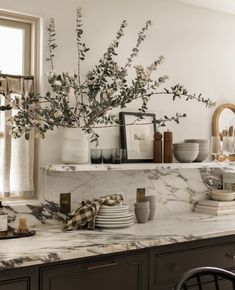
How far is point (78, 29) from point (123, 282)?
1.62 meters

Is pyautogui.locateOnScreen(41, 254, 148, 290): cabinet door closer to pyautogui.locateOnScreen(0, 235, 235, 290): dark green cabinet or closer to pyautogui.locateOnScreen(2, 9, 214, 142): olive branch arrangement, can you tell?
pyautogui.locateOnScreen(0, 235, 235, 290): dark green cabinet

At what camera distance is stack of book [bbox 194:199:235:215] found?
3.28 meters

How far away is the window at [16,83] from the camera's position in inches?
104

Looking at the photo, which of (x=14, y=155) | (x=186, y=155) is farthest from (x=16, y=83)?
(x=186, y=155)

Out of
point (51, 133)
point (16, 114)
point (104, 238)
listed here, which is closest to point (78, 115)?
point (51, 133)

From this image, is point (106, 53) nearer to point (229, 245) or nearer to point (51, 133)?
point (51, 133)

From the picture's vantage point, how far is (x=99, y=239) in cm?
235

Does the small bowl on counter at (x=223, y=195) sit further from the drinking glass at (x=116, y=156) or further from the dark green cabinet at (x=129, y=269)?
the drinking glass at (x=116, y=156)

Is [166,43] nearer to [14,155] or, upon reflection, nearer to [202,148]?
[202,148]

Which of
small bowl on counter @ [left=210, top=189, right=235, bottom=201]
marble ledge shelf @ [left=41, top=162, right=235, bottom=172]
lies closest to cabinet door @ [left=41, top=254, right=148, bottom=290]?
marble ledge shelf @ [left=41, top=162, right=235, bottom=172]

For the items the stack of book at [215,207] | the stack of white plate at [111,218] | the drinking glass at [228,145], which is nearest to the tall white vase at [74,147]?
the stack of white plate at [111,218]

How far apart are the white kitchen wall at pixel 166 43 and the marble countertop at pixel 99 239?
0.59 metres

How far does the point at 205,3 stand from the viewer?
342 centimetres

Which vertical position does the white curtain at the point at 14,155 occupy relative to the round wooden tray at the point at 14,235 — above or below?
above
